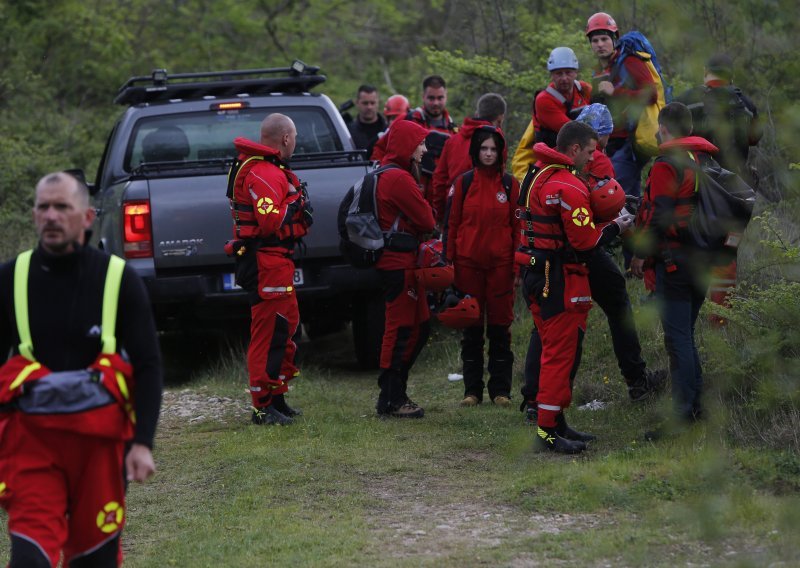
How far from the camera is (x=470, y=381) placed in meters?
8.94

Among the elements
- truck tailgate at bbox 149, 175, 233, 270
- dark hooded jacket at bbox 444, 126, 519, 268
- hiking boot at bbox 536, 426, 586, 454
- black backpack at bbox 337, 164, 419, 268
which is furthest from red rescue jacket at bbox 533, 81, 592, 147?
hiking boot at bbox 536, 426, 586, 454

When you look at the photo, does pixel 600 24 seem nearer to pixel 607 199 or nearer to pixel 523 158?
pixel 523 158

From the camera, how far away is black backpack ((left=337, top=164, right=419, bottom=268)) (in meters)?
8.26

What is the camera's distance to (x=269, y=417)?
8508 millimetres

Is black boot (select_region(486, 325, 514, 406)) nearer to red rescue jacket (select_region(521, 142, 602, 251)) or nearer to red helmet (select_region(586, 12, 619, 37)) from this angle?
red rescue jacket (select_region(521, 142, 602, 251))

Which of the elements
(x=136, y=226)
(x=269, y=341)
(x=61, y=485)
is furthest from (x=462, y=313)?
(x=61, y=485)

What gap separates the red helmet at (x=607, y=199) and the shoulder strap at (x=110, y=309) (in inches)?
135

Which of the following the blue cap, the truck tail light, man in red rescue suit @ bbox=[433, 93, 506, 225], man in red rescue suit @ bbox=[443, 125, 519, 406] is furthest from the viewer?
the truck tail light

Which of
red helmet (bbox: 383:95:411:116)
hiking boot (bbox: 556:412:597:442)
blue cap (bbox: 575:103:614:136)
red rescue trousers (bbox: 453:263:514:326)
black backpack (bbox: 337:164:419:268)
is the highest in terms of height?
blue cap (bbox: 575:103:614:136)

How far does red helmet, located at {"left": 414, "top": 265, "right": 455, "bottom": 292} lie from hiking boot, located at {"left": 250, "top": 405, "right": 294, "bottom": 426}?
1.28 m

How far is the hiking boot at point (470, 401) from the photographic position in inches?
351

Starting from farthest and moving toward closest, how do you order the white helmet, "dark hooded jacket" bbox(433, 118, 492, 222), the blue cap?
1. "dark hooded jacket" bbox(433, 118, 492, 222)
2. the white helmet
3. the blue cap

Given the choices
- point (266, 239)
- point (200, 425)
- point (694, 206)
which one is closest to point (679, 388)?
point (694, 206)

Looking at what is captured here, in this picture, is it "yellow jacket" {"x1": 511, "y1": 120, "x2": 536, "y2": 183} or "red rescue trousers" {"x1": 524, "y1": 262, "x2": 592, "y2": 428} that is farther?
"yellow jacket" {"x1": 511, "y1": 120, "x2": 536, "y2": 183}
